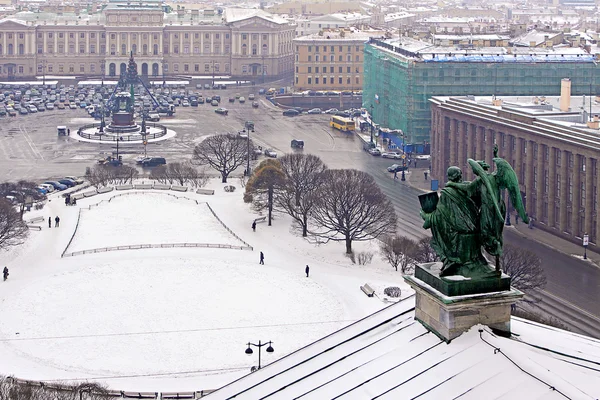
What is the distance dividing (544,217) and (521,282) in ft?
75.9

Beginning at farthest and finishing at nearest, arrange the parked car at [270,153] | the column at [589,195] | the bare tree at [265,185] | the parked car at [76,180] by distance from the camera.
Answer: the parked car at [270,153], the parked car at [76,180], the bare tree at [265,185], the column at [589,195]

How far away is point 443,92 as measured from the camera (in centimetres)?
11350

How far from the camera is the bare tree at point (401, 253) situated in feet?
216

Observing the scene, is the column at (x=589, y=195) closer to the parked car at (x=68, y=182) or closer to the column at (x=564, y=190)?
the column at (x=564, y=190)

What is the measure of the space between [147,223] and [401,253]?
20.5 m

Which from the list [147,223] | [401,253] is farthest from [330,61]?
[401,253]

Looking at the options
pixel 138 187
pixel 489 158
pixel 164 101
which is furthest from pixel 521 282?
pixel 164 101

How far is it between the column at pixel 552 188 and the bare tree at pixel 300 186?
16837mm

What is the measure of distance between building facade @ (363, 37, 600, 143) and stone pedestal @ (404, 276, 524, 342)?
9544 cm

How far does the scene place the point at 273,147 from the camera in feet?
418

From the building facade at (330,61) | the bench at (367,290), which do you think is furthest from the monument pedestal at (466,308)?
the building facade at (330,61)

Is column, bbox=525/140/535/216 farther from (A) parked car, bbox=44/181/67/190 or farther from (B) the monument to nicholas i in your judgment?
(B) the monument to nicholas i

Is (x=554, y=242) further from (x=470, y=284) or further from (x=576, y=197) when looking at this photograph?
(x=470, y=284)

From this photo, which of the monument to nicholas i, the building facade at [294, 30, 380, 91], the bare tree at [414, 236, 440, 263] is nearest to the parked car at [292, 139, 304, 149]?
the building facade at [294, 30, 380, 91]
